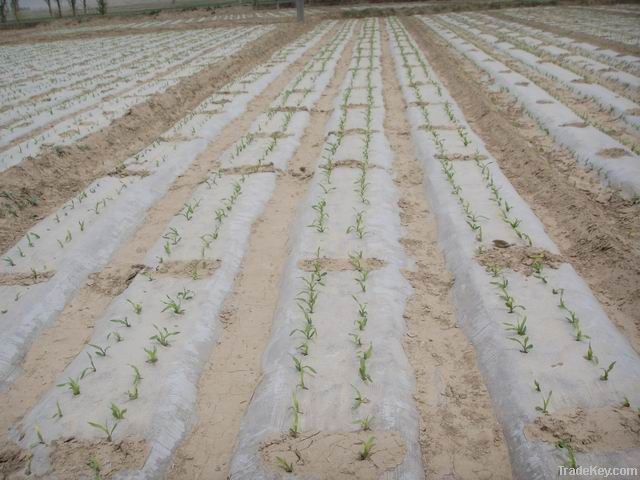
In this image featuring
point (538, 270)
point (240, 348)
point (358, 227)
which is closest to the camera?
point (240, 348)

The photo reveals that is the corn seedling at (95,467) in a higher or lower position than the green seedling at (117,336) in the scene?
lower

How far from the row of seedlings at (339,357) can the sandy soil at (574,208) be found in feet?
6.02

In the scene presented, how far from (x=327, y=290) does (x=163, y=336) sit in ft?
4.74

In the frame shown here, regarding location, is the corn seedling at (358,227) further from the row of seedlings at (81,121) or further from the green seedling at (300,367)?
the row of seedlings at (81,121)

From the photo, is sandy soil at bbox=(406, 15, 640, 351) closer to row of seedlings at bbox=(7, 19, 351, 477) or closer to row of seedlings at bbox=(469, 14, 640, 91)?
row of seedlings at bbox=(469, 14, 640, 91)

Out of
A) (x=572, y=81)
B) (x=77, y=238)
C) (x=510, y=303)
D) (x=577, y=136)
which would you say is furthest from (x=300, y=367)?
(x=572, y=81)

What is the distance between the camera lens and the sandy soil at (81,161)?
20.2ft

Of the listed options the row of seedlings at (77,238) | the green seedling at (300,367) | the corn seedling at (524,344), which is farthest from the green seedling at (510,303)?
the row of seedlings at (77,238)

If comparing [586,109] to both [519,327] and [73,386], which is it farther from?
[73,386]

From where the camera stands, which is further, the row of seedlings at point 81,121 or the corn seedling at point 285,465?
the row of seedlings at point 81,121

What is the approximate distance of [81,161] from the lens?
762cm

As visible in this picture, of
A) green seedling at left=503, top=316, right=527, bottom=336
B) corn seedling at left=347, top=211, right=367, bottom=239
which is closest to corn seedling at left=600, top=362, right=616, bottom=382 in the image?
green seedling at left=503, top=316, right=527, bottom=336

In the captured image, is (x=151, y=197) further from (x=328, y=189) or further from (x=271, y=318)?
(x=271, y=318)

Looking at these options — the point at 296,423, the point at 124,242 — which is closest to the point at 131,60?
the point at 124,242
